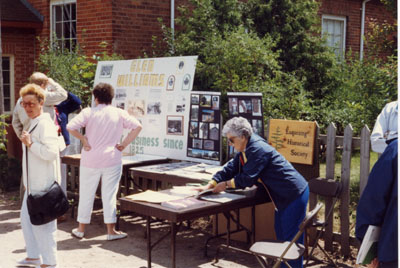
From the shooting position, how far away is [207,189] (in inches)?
204

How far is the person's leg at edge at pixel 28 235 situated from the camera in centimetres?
514

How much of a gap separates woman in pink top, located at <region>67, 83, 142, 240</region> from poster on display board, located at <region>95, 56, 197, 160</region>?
2.88 ft

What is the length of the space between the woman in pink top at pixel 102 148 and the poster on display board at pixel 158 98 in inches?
34.6

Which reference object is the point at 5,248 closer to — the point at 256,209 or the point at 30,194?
the point at 30,194

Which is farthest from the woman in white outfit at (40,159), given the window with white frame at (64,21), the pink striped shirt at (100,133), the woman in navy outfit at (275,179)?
the window with white frame at (64,21)

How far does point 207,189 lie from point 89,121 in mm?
2059

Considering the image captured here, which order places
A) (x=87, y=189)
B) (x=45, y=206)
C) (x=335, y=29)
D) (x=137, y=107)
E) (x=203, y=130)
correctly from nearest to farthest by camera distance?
(x=45, y=206) < (x=87, y=189) < (x=203, y=130) < (x=137, y=107) < (x=335, y=29)

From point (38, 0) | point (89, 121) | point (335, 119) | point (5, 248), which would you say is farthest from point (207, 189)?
point (38, 0)

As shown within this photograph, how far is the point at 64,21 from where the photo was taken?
1218 centimetres

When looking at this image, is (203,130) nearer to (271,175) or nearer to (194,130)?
(194,130)

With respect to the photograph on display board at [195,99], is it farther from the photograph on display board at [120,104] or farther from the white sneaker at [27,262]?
the white sneaker at [27,262]

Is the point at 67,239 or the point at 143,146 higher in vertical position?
the point at 143,146

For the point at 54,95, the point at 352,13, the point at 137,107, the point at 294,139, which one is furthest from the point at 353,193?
the point at 352,13

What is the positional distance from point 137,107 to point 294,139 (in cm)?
283
